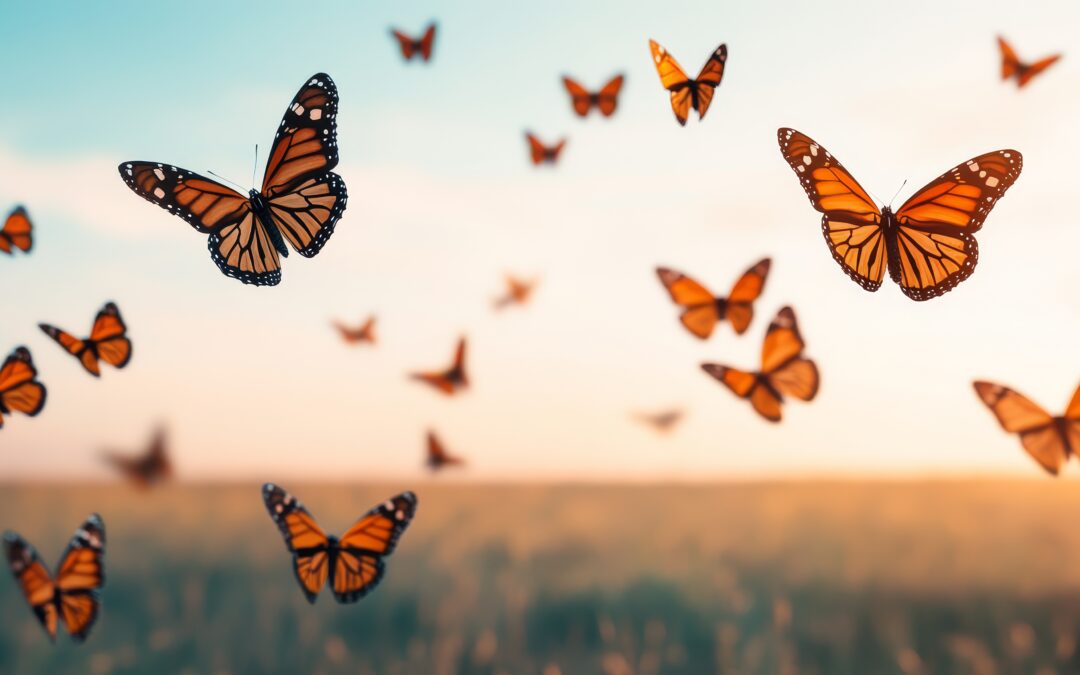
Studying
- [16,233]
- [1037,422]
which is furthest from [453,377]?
[1037,422]

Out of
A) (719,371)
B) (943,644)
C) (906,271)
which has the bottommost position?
(943,644)

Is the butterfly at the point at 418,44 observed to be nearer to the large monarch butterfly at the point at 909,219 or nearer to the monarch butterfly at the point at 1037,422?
the large monarch butterfly at the point at 909,219

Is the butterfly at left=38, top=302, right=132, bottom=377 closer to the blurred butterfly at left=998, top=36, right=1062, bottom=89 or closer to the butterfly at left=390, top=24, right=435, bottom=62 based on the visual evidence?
the butterfly at left=390, top=24, right=435, bottom=62

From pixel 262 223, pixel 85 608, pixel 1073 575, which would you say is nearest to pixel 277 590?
pixel 85 608

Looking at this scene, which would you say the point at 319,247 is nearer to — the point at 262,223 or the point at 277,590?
the point at 262,223

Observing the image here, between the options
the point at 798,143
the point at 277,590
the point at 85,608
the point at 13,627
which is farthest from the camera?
the point at 277,590

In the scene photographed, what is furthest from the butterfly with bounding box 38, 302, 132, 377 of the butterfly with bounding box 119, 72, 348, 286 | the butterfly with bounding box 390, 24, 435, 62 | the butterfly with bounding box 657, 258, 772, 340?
the butterfly with bounding box 657, 258, 772, 340

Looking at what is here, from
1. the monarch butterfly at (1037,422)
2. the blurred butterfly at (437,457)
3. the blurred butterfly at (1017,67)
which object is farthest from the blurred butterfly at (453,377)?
the blurred butterfly at (1017,67)
